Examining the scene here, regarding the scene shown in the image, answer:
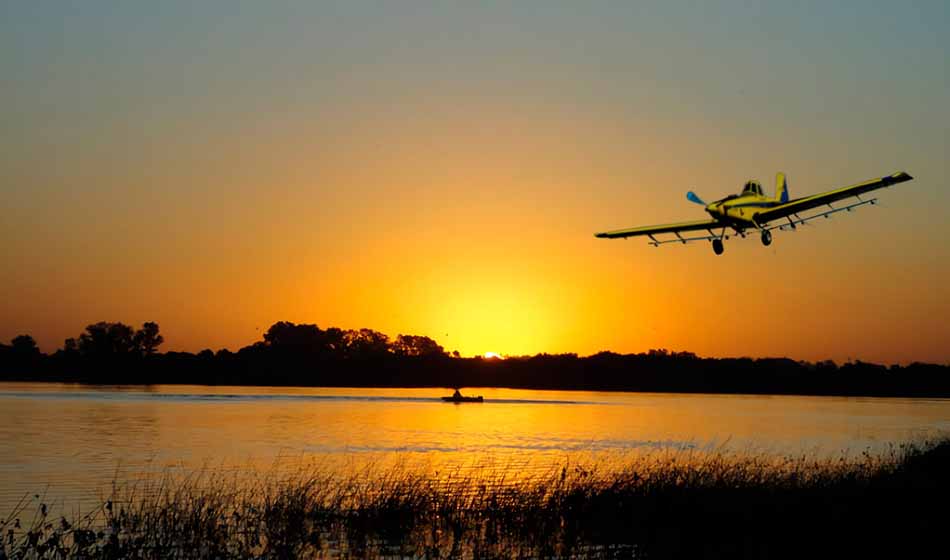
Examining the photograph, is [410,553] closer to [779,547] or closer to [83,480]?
[779,547]

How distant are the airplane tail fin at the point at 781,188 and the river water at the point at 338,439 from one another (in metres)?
18.7

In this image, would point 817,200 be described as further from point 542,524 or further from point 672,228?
point 542,524

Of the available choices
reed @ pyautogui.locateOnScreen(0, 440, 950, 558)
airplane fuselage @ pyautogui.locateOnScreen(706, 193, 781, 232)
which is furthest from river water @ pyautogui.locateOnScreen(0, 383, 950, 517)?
airplane fuselage @ pyautogui.locateOnScreen(706, 193, 781, 232)

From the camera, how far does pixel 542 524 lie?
2744 cm

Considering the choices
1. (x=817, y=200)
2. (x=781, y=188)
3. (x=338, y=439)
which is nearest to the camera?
(x=817, y=200)

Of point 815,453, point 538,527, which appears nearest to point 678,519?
point 538,527

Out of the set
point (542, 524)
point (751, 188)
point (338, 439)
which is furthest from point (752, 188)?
point (338, 439)

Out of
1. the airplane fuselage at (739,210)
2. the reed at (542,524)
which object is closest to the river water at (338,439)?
the reed at (542,524)

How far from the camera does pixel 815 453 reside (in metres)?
67.6

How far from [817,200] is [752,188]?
308 cm

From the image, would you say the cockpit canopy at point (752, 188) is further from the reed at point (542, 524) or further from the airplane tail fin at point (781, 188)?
the reed at point (542, 524)

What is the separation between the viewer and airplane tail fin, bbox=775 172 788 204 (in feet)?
152

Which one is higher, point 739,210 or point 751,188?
point 751,188

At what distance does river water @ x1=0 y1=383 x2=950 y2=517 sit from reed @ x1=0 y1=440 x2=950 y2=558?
37.1 feet
